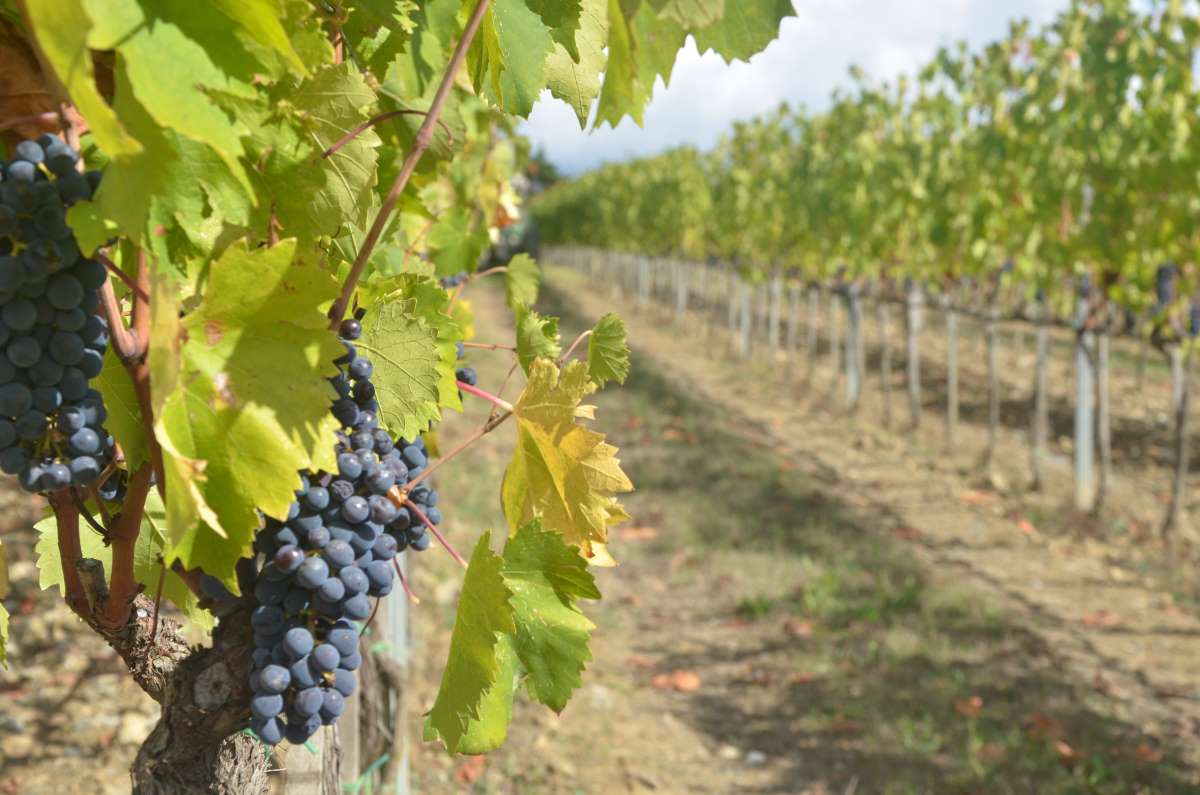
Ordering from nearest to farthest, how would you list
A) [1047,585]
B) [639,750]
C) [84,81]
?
[84,81], [639,750], [1047,585]

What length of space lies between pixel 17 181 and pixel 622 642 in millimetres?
5495

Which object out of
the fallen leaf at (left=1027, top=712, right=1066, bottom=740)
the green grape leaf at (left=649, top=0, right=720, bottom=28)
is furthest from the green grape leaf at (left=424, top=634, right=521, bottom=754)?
the fallen leaf at (left=1027, top=712, right=1066, bottom=740)

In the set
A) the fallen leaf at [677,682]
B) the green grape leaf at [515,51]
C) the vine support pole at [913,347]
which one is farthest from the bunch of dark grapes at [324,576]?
the vine support pole at [913,347]

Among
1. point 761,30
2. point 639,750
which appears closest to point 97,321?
point 761,30

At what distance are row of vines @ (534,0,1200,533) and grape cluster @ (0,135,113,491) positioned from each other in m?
8.03

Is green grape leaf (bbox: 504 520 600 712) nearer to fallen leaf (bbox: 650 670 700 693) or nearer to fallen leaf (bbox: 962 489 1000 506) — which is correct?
fallen leaf (bbox: 650 670 700 693)

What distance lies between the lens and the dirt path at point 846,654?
4625mm

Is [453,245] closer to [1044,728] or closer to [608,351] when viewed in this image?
[608,351]

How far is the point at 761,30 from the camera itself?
1.00 m

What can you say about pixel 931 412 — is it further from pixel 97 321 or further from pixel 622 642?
pixel 97 321

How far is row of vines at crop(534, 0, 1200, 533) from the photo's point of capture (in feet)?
27.1

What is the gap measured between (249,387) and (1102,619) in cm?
680

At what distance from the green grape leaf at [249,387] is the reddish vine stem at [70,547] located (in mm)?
306

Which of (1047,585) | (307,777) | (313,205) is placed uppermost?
(313,205)
